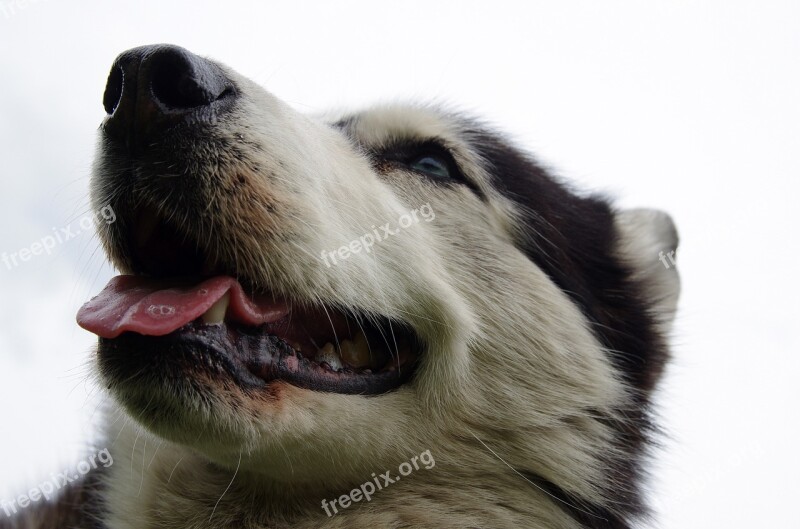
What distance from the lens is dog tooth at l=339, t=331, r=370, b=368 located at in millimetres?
2875

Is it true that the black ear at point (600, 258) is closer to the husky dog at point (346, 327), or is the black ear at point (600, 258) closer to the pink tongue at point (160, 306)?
the husky dog at point (346, 327)

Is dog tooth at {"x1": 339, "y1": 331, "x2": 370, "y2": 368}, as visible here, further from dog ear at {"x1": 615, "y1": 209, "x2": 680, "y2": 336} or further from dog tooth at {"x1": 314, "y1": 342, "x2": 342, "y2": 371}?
dog ear at {"x1": 615, "y1": 209, "x2": 680, "y2": 336}

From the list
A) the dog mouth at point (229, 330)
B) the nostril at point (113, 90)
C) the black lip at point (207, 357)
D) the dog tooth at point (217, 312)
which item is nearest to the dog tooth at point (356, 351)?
the dog mouth at point (229, 330)

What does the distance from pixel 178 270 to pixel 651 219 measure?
10.7 feet

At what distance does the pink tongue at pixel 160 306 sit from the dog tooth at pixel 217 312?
0.01 meters

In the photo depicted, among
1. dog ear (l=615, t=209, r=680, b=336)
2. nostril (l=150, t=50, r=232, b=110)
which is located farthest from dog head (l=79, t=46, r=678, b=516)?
dog ear (l=615, t=209, r=680, b=336)

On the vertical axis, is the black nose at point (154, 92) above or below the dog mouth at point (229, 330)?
above

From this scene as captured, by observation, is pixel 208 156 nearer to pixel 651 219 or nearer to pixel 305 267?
pixel 305 267

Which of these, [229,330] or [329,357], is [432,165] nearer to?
[329,357]

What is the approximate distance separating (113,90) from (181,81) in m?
0.27

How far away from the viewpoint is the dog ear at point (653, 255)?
13.8ft

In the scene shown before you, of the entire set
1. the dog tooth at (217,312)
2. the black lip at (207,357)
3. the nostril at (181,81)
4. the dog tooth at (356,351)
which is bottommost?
the dog tooth at (356,351)

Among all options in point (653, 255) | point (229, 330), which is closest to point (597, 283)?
point (653, 255)

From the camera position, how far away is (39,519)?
357 centimetres
